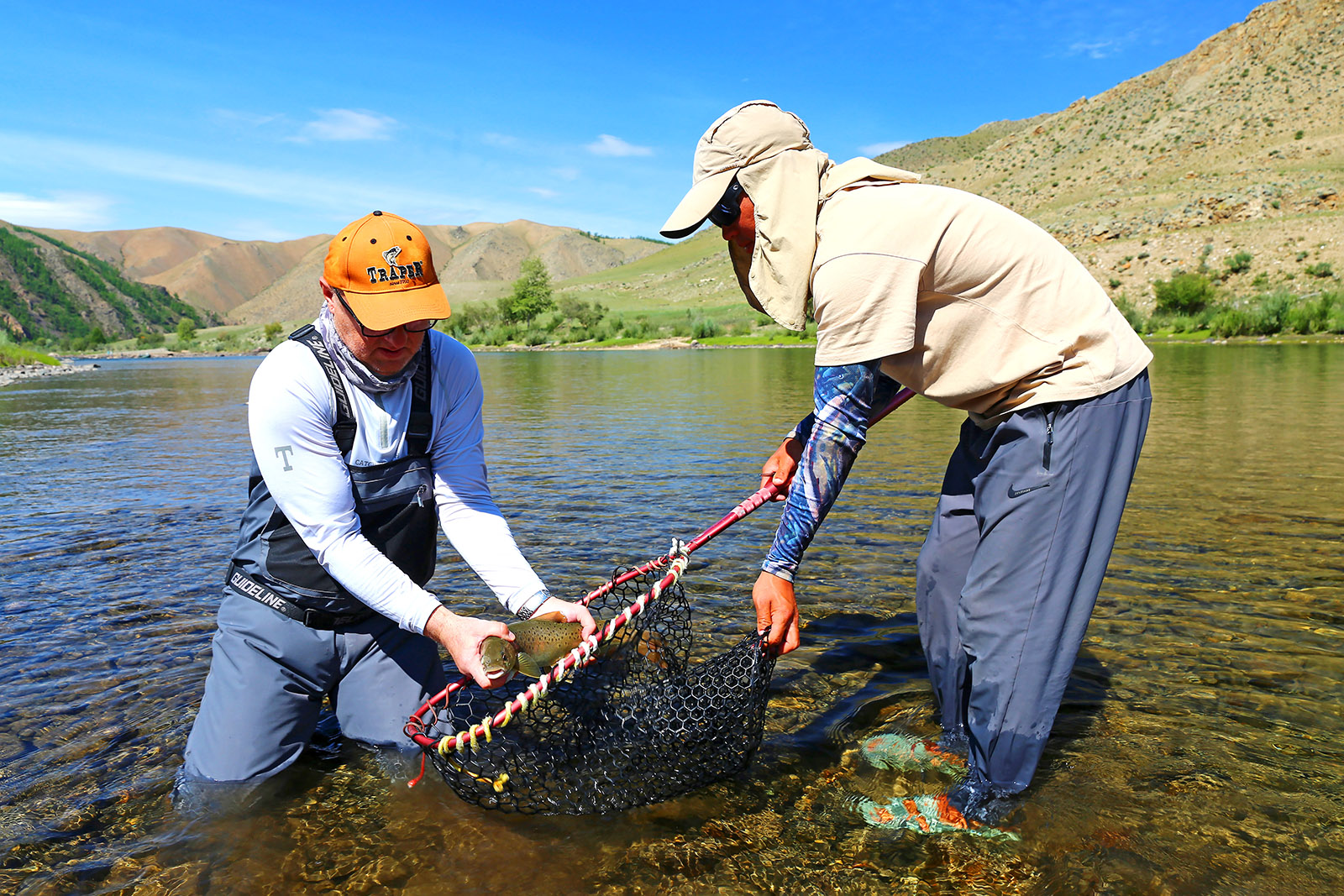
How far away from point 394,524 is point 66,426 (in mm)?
18471

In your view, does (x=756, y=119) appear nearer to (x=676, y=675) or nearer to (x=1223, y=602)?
(x=676, y=675)

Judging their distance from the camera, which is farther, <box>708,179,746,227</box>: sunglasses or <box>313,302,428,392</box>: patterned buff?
<box>313,302,428,392</box>: patterned buff

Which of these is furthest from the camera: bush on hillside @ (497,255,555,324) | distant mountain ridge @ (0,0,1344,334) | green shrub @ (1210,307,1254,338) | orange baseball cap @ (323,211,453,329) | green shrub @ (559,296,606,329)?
bush on hillside @ (497,255,555,324)

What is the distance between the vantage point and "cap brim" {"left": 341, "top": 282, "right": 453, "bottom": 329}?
298 centimetres

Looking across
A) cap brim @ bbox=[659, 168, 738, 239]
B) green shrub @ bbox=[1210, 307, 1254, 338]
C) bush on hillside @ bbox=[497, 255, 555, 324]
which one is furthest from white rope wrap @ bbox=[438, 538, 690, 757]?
bush on hillside @ bbox=[497, 255, 555, 324]

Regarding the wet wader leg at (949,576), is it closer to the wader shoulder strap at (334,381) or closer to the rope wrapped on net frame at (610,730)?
the rope wrapped on net frame at (610,730)

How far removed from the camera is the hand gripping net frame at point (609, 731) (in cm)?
321

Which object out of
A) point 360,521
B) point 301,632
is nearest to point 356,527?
point 360,521

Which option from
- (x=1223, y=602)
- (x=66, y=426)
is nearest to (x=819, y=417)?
(x=1223, y=602)

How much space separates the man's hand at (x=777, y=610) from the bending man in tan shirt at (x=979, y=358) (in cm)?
2

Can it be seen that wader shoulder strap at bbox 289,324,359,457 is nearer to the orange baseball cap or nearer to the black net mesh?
the orange baseball cap

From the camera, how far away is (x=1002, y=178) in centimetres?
9650

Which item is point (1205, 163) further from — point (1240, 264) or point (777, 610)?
point (777, 610)

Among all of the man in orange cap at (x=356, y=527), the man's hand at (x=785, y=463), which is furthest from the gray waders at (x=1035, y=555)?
the man in orange cap at (x=356, y=527)
